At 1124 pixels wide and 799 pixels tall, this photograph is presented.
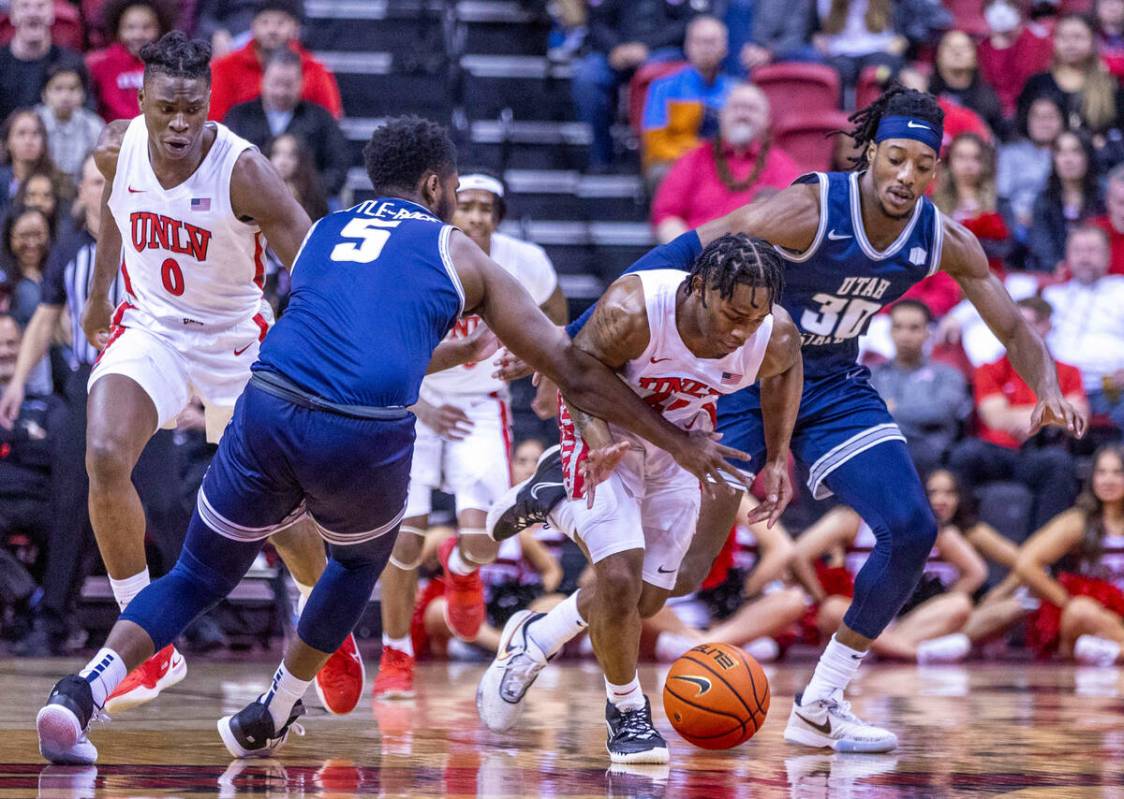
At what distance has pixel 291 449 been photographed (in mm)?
4641

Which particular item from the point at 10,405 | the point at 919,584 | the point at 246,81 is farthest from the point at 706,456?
the point at 246,81

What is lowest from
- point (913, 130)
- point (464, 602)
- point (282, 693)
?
point (464, 602)

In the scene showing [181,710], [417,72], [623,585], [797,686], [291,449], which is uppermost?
[417,72]

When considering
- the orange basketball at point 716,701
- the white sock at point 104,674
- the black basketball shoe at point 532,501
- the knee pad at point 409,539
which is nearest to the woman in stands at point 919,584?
the knee pad at point 409,539

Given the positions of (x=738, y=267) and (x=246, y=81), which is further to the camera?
(x=246, y=81)

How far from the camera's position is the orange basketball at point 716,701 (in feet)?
18.4

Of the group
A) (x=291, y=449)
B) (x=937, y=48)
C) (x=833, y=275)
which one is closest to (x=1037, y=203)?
(x=937, y=48)

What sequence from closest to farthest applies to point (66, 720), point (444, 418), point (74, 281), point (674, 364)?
point (66, 720) → point (674, 364) → point (444, 418) → point (74, 281)

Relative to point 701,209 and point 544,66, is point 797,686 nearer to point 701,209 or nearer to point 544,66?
point 701,209

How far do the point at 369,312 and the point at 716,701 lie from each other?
183 centimetres

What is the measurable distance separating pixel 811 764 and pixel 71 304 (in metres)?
5.00

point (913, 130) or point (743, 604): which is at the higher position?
point (913, 130)

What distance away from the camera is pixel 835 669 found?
6.01 meters

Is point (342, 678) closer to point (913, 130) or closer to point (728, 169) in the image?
point (913, 130)
